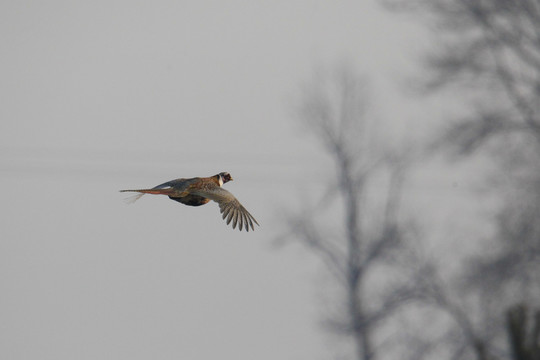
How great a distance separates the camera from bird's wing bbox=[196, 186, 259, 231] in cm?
343

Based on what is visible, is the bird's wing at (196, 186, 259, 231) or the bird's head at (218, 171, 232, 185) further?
the bird's head at (218, 171, 232, 185)

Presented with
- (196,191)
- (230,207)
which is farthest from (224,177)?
(196,191)

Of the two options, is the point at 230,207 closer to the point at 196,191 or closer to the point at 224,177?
the point at 224,177

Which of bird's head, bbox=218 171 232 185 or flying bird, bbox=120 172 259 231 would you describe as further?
bird's head, bbox=218 171 232 185

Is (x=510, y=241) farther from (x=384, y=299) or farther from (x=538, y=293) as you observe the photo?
(x=384, y=299)

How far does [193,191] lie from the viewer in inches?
134

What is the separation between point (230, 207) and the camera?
3977mm

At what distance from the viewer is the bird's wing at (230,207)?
343 cm

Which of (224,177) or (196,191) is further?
(224,177)

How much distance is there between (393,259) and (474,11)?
523 cm

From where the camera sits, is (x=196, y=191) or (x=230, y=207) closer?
(x=196, y=191)

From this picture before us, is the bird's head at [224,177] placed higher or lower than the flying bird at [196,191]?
higher

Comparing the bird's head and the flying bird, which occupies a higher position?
the bird's head

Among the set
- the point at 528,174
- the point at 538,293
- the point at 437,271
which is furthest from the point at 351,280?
the point at 538,293
